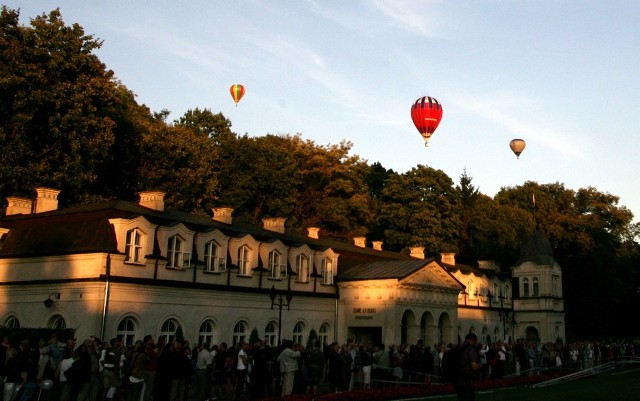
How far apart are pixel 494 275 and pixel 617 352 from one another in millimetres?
14542

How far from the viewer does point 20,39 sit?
162ft

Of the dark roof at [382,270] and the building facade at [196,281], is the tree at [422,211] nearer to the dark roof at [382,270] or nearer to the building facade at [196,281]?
the building facade at [196,281]

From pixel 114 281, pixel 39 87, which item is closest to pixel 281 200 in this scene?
pixel 39 87

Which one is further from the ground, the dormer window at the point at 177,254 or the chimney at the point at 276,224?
the chimney at the point at 276,224

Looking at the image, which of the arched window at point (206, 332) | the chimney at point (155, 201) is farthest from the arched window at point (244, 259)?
Result: the chimney at point (155, 201)

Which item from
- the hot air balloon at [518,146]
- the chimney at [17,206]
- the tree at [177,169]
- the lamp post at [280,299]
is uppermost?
the hot air balloon at [518,146]

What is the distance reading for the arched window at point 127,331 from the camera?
34.2m

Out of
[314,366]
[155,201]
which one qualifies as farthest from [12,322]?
[314,366]

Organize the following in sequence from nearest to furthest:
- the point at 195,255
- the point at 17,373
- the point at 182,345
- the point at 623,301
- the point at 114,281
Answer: the point at 17,373 < the point at 182,345 < the point at 114,281 < the point at 195,255 < the point at 623,301

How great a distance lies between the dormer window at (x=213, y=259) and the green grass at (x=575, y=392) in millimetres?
16976

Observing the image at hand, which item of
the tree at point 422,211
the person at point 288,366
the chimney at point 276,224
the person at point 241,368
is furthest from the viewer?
the tree at point 422,211

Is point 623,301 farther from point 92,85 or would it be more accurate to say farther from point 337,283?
point 92,85

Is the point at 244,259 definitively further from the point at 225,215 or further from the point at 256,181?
the point at 256,181

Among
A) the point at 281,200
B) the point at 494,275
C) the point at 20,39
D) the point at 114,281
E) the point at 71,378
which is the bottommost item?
the point at 71,378
